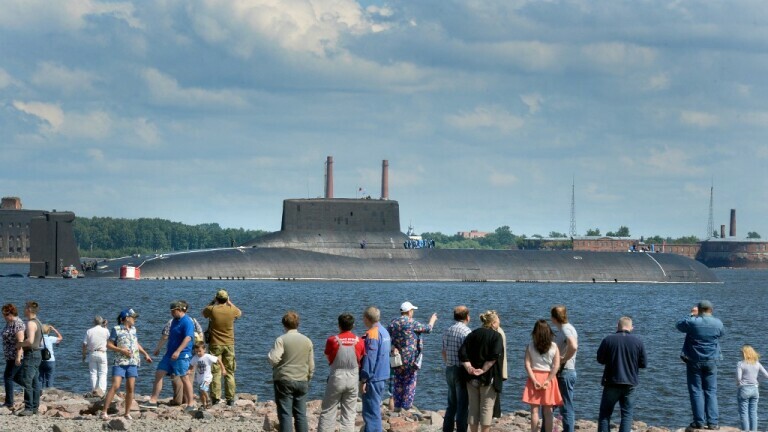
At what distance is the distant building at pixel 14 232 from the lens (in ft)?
532

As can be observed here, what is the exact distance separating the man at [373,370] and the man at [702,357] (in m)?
4.36

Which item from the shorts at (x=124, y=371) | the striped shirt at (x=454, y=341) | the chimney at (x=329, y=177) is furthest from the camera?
the chimney at (x=329, y=177)

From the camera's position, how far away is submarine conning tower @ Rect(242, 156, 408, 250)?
80.8 metres

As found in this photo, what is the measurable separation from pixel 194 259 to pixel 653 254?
3517 cm

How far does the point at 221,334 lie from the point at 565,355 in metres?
5.40

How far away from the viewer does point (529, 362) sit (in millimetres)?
15820

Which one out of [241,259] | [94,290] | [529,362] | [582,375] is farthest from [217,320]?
[241,259]

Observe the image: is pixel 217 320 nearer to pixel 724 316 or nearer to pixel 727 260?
pixel 724 316

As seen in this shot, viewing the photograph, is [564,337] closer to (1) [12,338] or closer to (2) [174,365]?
(2) [174,365]

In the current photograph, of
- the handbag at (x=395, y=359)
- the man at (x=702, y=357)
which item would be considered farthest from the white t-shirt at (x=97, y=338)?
the man at (x=702, y=357)

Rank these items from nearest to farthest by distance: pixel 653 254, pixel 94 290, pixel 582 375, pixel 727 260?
1. pixel 582 375
2. pixel 94 290
3. pixel 653 254
4. pixel 727 260

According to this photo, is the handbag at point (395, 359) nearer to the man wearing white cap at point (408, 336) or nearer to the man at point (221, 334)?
the man wearing white cap at point (408, 336)

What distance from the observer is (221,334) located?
18812 millimetres

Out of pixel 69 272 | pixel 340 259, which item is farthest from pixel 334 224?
pixel 69 272
